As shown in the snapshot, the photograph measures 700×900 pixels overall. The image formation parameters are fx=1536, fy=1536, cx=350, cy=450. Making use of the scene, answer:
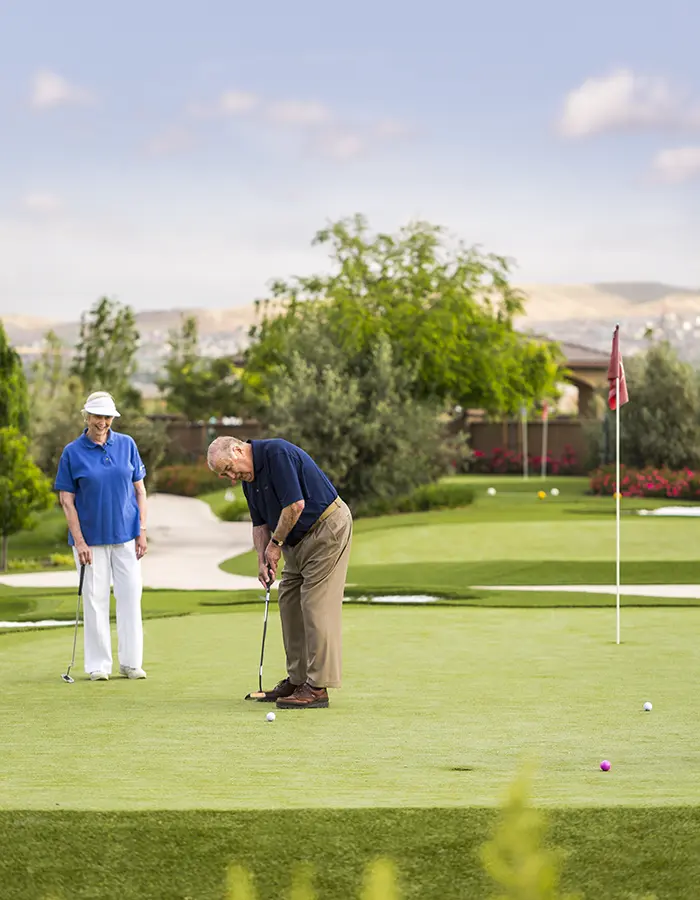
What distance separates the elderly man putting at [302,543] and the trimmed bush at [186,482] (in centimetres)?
4048

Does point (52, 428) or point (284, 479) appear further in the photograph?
point (52, 428)

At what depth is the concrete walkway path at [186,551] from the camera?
76.8ft

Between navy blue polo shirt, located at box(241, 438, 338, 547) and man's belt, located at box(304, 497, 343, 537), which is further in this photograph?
man's belt, located at box(304, 497, 343, 537)

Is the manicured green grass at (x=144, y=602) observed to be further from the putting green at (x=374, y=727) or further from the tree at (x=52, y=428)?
the tree at (x=52, y=428)

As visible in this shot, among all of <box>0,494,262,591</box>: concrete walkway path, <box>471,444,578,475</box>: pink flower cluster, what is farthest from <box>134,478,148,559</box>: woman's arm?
<box>471,444,578,475</box>: pink flower cluster

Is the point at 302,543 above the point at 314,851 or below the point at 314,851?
above

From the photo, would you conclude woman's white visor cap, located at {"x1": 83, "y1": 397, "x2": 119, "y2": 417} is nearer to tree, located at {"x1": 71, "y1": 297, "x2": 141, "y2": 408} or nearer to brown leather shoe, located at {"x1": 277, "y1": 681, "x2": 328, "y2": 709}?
brown leather shoe, located at {"x1": 277, "y1": 681, "x2": 328, "y2": 709}

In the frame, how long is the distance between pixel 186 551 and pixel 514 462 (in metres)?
27.8

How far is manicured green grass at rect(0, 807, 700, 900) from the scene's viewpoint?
5.05 metres

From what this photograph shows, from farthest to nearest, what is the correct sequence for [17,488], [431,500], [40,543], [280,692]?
1. [431,500]
2. [40,543]
3. [17,488]
4. [280,692]

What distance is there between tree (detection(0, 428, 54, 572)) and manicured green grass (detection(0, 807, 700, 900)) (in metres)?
24.0

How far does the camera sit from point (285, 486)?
8727 millimetres

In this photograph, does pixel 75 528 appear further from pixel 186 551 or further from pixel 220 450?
pixel 186 551

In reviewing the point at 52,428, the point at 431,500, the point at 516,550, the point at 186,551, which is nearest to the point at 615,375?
the point at 516,550
